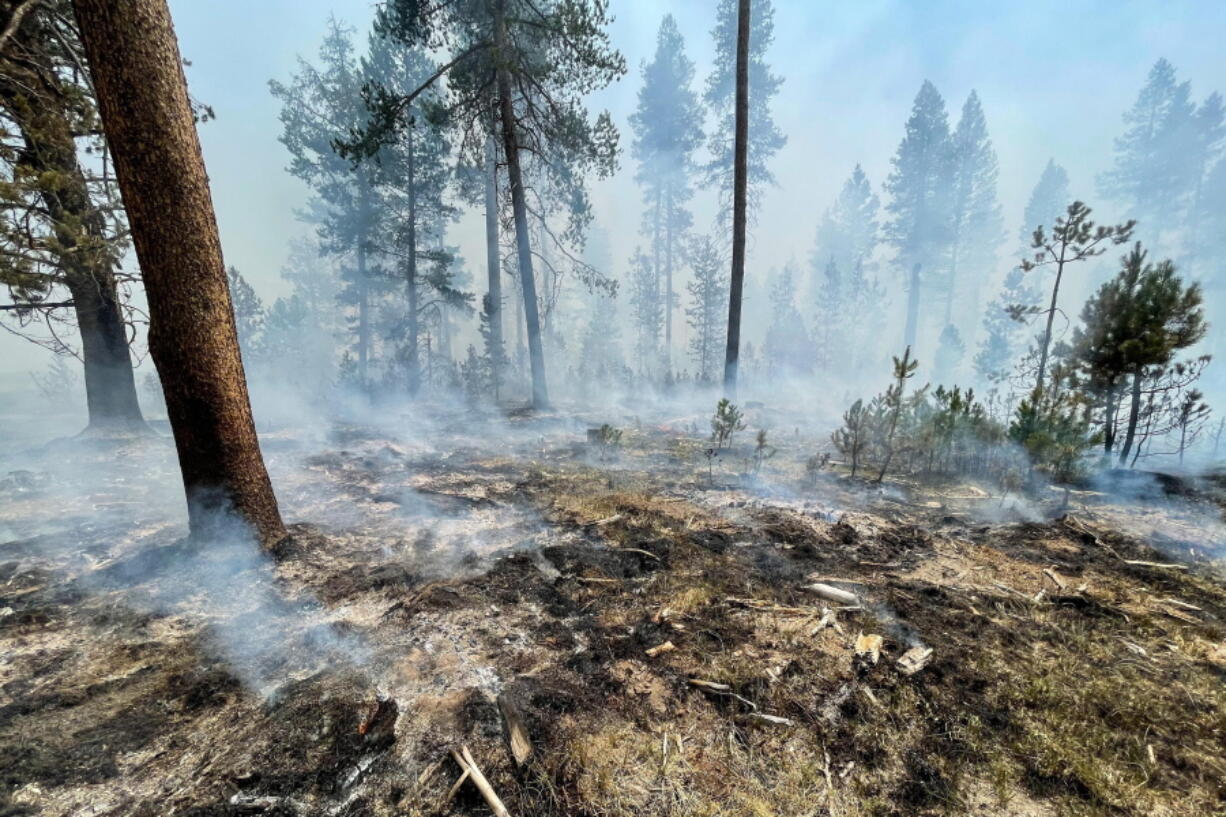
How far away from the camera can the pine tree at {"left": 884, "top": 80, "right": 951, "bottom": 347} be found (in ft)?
92.0

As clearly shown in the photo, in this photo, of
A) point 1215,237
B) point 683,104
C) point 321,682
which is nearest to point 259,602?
point 321,682

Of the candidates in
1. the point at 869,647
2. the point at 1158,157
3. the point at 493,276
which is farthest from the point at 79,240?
the point at 1158,157

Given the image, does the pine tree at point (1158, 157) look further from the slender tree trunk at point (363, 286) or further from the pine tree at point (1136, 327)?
the slender tree trunk at point (363, 286)

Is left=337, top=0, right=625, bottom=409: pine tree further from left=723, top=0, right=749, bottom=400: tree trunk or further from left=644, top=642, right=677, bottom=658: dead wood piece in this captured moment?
left=644, top=642, right=677, bottom=658: dead wood piece

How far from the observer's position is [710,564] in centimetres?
384

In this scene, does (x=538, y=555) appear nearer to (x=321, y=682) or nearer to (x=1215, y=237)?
(x=321, y=682)

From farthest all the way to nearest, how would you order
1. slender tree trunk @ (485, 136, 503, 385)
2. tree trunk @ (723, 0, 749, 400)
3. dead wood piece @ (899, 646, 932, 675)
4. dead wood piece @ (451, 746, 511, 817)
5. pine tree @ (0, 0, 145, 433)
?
slender tree trunk @ (485, 136, 503, 385) < tree trunk @ (723, 0, 749, 400) < pine tree @ (0, 0, 145, 433) < dead wood piece @ (899, 646, 932, 675) < dead wood piece @ (451, 746, 511, 817)

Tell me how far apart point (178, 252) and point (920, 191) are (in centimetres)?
3778

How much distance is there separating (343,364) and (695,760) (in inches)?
829

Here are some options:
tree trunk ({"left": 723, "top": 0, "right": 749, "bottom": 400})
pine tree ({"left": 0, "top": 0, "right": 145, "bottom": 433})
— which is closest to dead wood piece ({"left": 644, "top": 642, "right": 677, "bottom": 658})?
pine tree ({"left": 0, "top": 0, "right": 145, "bottom": 433})

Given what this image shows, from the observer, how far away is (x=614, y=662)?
259cm

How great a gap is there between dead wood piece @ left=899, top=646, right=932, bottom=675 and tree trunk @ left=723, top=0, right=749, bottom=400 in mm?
8742

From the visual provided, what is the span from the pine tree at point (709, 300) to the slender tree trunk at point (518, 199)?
48.0 feet

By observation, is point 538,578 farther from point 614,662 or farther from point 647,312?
point 647,312
